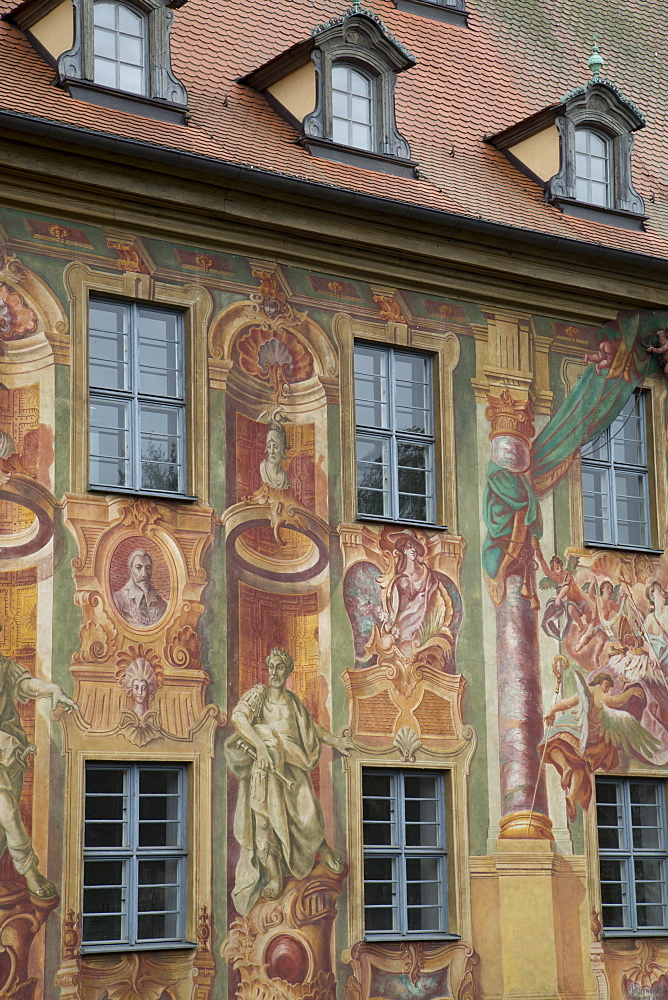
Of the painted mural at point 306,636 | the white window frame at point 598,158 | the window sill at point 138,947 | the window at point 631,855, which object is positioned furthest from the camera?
the white window frame at point 598,158

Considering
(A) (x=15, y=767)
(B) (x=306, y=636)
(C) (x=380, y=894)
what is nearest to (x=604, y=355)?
(B) (x=306, y=636)

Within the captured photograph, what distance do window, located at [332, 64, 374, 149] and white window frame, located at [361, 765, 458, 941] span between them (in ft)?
19.0

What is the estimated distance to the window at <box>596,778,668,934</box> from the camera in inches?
607

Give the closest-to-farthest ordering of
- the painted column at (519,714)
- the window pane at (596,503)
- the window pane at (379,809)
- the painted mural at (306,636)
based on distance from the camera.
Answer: the painted mural at (306,636) < the window pane at (379,809) < the painted column at (519,714) < the window pane at (596,503)

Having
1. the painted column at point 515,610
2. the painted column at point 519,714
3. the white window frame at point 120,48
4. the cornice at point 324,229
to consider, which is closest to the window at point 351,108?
the cornice at point 324,229

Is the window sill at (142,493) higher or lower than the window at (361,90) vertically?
lower

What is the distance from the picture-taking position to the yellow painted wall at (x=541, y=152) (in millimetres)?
17203

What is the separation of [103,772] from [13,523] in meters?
2.01

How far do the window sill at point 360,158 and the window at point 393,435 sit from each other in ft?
5.81

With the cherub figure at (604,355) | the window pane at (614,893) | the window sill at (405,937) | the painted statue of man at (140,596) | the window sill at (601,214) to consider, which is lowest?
the window sill at (405,937)

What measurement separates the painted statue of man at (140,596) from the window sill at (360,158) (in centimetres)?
428

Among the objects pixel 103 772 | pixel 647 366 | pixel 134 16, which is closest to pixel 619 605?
pixel 647 366

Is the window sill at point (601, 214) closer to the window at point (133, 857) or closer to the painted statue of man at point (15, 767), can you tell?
the window at point (133, 857)

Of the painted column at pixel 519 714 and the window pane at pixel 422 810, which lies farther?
the painted column at pixel 519 714
